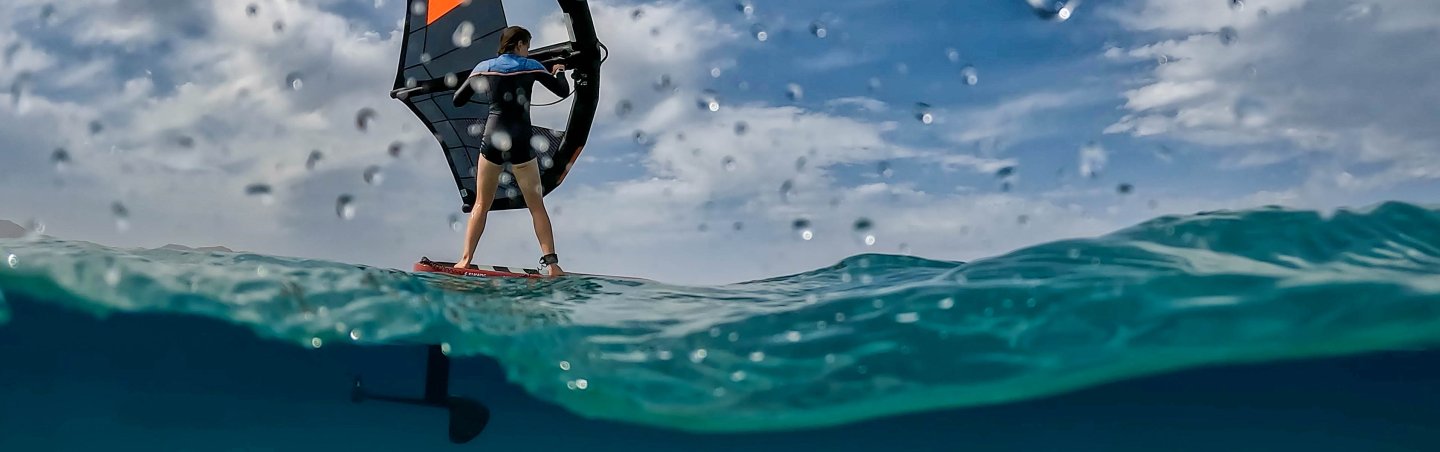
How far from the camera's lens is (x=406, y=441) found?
14.5 m

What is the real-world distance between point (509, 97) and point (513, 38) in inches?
21.8

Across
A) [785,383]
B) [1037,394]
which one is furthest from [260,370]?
[1037,394]

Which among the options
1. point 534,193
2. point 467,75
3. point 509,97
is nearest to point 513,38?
point 509,97

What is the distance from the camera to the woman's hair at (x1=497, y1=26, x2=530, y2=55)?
5.93 meters

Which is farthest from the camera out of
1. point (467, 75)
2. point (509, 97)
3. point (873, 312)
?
point (467, 75)

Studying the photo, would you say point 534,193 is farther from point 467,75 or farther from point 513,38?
point 467,75

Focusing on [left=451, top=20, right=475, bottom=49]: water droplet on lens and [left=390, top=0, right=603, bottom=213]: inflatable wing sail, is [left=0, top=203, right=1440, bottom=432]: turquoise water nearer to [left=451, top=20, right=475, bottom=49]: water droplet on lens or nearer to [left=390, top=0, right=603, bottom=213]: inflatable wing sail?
[left=390, top=0, right=603, bottom=213]: inflatable wing sail

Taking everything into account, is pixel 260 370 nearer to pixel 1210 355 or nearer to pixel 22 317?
pixel 22 317

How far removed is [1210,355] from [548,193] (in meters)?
6.42

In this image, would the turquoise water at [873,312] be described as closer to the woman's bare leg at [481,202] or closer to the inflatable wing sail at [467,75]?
the woman's bare leg at [481,202]

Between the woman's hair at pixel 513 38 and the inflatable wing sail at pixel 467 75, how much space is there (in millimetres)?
619

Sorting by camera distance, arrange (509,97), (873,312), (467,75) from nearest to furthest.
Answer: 1. (509,97)
2. (873,312)
3. (467,75)

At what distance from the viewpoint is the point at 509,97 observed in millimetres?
5750

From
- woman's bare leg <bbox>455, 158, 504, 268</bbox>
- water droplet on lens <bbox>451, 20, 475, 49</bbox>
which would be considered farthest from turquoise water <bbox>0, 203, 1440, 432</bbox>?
water droplet on lens <bbox>451, 20, 475, 49</bbox>
